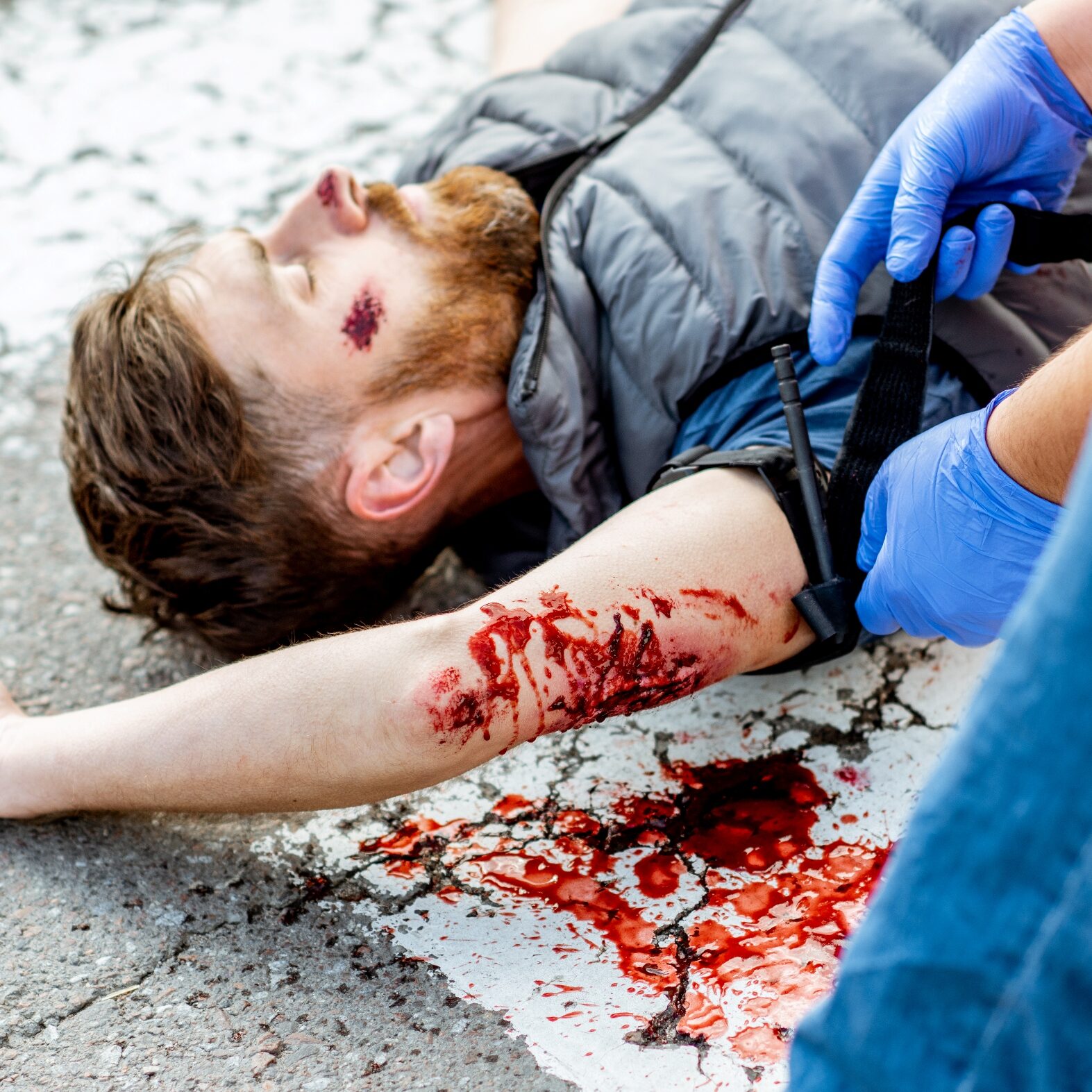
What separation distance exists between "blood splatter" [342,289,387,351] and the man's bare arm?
527 mm

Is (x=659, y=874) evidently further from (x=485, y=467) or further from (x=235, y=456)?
(x=235, y=456)

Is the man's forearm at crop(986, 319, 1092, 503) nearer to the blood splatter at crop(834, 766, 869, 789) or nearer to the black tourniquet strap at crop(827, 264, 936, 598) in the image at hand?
the black tourniquet strap at crop(827, 264, 936, 598)

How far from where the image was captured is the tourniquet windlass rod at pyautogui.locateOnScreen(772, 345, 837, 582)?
1.44 metres

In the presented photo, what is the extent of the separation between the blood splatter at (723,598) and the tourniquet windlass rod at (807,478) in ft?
0.43

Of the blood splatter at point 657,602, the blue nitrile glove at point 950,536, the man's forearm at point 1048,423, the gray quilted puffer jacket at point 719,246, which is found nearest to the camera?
the man's forearm at point 1048,423

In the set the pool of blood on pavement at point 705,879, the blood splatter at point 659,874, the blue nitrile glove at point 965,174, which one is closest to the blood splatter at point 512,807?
the pool of blood on pavement at point 705,879

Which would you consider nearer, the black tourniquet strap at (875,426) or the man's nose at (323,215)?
the black tourniquet strap at (875,426)

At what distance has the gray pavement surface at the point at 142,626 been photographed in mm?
1285

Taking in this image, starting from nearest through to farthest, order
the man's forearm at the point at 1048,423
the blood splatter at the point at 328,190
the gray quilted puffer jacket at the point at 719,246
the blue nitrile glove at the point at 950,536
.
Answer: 1. the man's forearm at the point at 1048,423
2. the blue nitrile glove at the point at 950,536
3. the gray quilted puffer jacket at the point at 719,246
4. the blood splatter at the point at 328,190

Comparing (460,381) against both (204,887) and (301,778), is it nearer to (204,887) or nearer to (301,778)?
(301,778)

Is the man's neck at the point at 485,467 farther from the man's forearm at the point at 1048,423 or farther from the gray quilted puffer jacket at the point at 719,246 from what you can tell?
the man's forearm at the point at 1048,423

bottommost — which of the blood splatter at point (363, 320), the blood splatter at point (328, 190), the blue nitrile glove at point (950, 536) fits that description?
the blue nitrile glove at point (950, 536)

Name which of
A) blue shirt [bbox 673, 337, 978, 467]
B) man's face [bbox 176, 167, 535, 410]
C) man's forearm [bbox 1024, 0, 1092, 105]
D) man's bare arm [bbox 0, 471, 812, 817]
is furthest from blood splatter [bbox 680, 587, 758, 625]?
man's forearm [bbox 1024, 0, 1092, 105]

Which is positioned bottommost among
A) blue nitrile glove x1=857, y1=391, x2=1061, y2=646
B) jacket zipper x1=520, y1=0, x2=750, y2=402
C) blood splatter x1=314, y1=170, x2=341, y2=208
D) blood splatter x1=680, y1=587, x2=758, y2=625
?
blood splatter x1=680, y1=587, x2=758, y2=625
